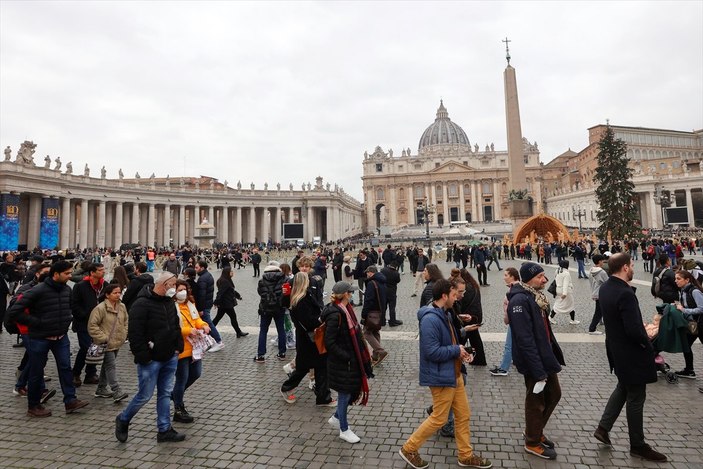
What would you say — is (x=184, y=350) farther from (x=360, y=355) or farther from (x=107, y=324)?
(x=360, y=355)

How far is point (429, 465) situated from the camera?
3.55 metres

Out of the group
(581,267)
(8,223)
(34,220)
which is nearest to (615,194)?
(581,267)

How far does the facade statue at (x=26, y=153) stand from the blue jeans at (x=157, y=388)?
141 feet

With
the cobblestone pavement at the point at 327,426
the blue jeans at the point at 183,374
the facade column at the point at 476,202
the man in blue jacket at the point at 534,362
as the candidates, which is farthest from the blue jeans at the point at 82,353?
the facade column at the point at 476,202

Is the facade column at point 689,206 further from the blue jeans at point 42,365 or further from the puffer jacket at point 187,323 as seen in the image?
the blue jeans at point 42,365

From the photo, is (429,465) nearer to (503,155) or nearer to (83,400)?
(83,400)

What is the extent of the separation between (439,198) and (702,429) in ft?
290

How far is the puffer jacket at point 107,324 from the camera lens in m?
4.91

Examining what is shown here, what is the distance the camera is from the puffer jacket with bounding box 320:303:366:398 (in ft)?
12.8

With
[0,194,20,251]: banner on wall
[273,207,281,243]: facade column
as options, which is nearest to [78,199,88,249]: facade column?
[0,194,20,251]: banner on wall

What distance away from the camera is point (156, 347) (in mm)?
3938

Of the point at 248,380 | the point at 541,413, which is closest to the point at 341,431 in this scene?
the point at 541,413

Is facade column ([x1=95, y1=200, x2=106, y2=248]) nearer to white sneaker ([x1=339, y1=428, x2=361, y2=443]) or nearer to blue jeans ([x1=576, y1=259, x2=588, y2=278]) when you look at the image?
blue jeans ([x1=576, y1=259, x2=588, y2=278])

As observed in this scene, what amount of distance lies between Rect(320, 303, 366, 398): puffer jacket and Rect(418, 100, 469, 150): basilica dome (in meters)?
107
